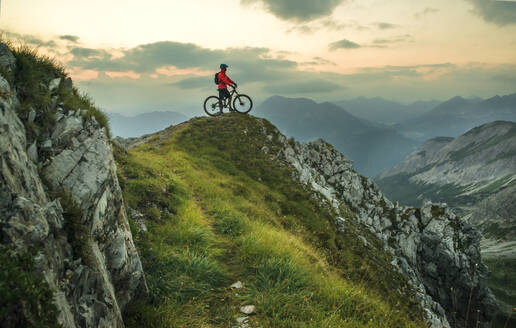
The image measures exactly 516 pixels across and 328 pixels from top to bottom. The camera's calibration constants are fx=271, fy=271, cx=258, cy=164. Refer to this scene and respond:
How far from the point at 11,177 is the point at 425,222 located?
49.9 meters

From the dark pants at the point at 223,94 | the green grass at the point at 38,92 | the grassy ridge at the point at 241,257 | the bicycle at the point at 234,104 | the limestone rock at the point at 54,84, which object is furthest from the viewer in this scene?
the bicycle at the point at 234,104

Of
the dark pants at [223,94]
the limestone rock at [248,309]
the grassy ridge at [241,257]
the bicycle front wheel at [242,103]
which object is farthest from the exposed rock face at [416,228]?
the limestone rock at [248,309]

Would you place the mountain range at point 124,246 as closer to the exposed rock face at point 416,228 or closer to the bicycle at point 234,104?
→ the bicycle at point 234,104

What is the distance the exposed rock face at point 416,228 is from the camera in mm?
33250

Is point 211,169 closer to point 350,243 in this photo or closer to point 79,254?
point 350,243

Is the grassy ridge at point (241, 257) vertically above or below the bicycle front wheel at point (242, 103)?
below

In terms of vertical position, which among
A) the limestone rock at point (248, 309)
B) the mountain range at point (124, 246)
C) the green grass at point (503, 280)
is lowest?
the green grass at point (503, 280)

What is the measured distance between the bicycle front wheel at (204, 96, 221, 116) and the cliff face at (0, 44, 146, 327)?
22.6 m

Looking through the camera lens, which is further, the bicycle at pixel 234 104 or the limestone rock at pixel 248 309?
the bicycle at pixel 234 104

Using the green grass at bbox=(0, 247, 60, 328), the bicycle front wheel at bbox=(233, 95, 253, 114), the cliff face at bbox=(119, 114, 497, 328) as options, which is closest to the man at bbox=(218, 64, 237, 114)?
the bicycle front wheel at bbox=(233, 95, 253, 114)

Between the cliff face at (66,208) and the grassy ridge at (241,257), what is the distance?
57.0 inches

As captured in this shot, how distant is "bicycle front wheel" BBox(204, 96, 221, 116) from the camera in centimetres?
2944

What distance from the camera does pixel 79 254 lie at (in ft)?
15.2

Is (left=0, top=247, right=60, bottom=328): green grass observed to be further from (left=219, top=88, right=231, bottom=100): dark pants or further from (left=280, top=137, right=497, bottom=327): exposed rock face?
(left=280, top=137, right=497, bottom=327): exposed rock face
